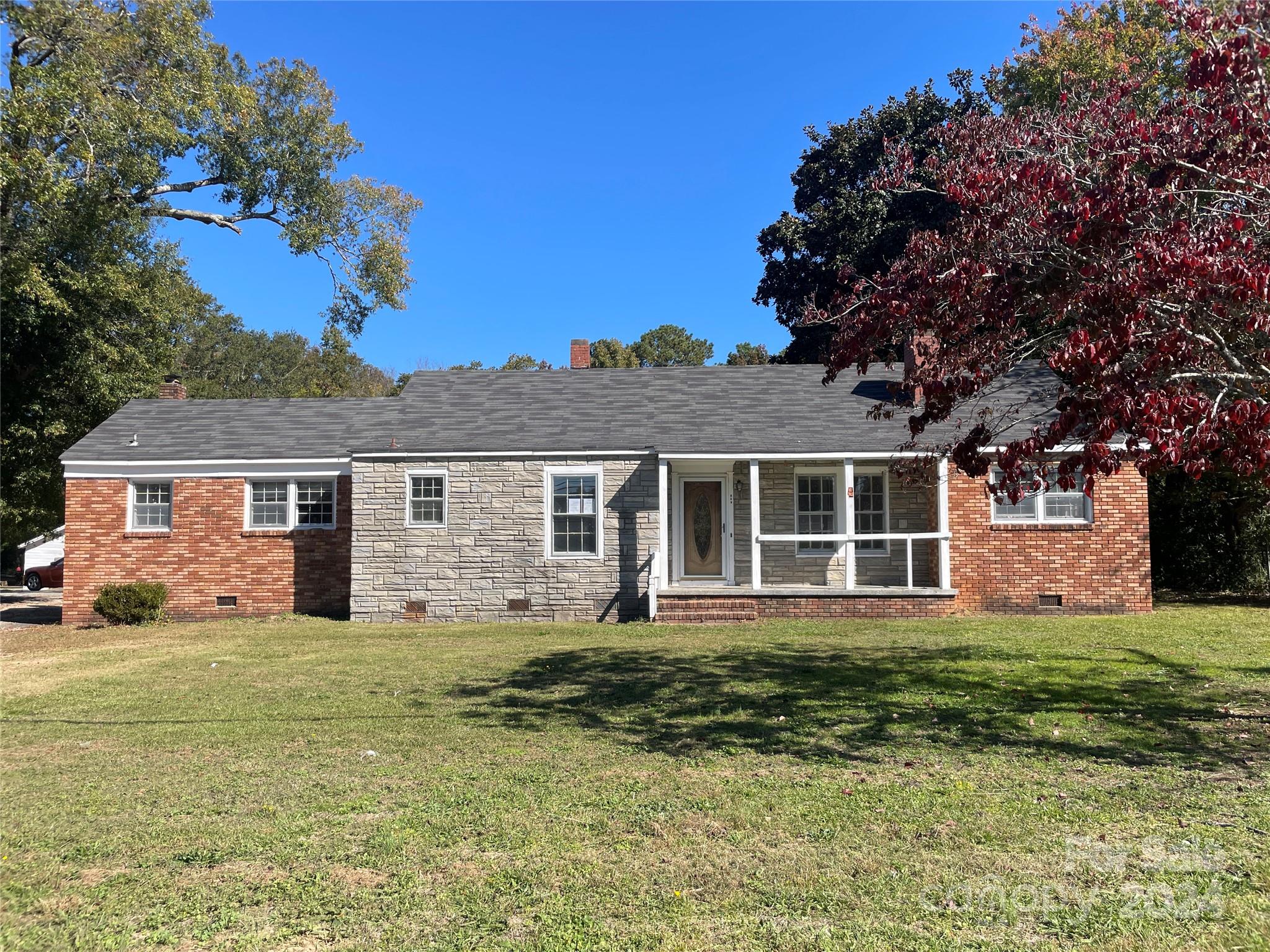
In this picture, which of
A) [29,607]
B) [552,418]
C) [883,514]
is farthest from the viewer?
[29,607]

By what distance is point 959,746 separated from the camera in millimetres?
6754

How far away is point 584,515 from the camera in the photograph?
16078mm

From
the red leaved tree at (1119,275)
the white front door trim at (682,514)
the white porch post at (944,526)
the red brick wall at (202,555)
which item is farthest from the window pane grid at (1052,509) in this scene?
the red brick wall at (202,555)

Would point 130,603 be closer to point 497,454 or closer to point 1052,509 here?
point 497,454

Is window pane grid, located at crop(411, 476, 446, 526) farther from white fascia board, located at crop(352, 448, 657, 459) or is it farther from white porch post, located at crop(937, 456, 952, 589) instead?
white porch post, located at crop(937, 456, 952, 589)

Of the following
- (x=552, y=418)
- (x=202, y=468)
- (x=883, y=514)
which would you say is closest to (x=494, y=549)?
(x=552, y=418)

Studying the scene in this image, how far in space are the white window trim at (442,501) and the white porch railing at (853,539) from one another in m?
5.61

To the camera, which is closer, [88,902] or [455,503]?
[88,902]

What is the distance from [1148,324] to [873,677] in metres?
4.82

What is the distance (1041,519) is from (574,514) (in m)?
8.41

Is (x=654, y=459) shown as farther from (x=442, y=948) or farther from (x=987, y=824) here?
(x=442, y=948)

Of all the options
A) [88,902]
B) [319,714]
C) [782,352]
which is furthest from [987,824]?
[782,352]

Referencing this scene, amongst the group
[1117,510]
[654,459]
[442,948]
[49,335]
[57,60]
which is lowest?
[442,948]

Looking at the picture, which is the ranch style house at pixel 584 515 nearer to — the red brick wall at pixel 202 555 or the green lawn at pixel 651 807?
the red brick wall at pixel 202 555
